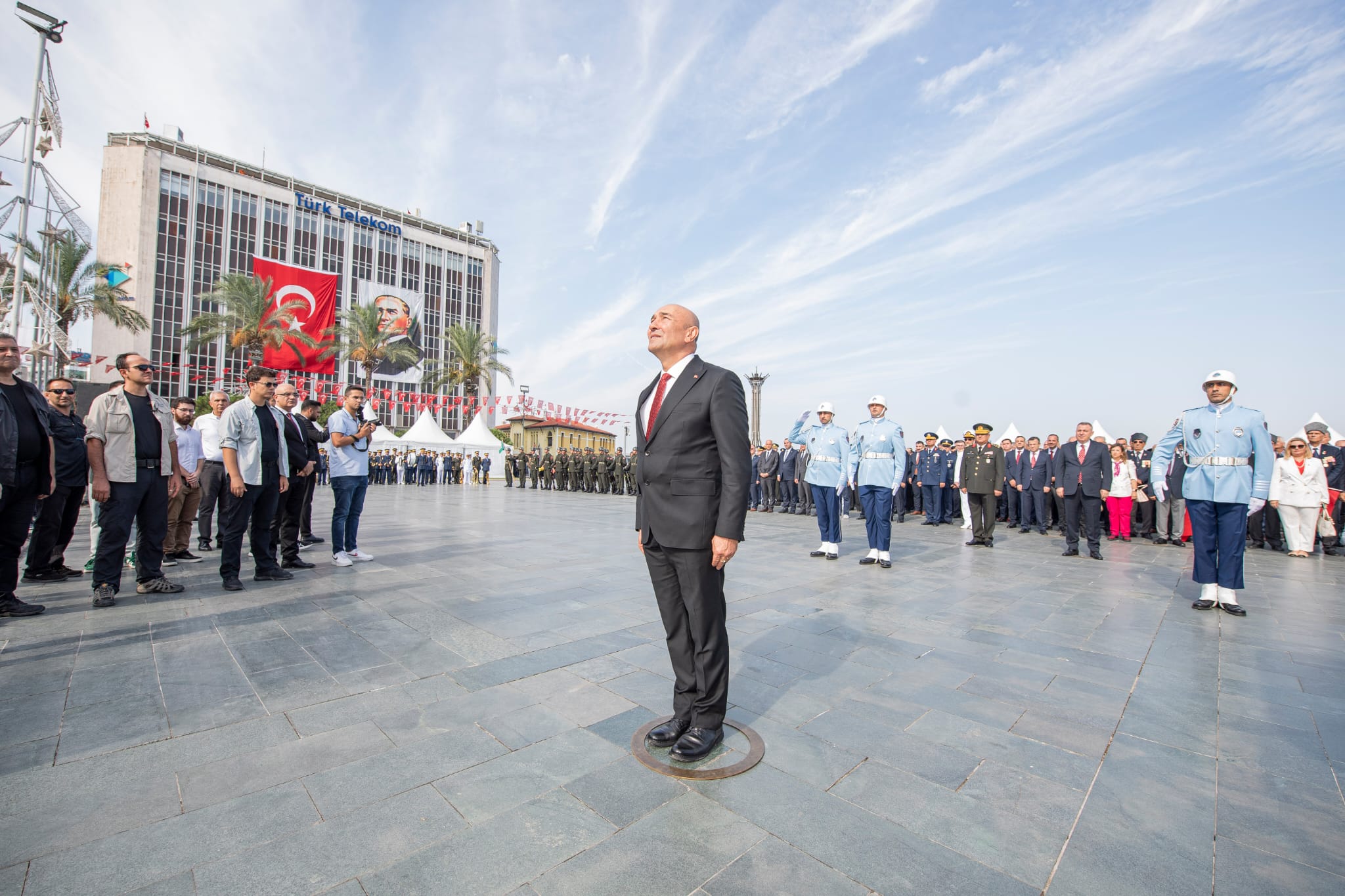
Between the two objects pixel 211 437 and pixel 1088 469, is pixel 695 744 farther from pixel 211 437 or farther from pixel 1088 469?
pixel 1088 469

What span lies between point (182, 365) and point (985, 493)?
53.1 metres

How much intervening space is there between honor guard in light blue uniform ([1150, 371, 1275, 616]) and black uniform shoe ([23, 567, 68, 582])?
1016 cm

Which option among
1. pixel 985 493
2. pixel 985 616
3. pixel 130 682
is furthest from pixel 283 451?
pixel 985 493

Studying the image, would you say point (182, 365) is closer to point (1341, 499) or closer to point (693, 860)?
point (693, 860)

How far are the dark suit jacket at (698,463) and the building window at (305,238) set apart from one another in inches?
2367

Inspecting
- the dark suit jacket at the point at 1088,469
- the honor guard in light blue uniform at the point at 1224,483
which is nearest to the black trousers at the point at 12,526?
the honor guard in light blue uniform at the point at 1224,483

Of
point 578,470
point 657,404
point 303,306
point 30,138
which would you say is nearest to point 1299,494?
point 657,404

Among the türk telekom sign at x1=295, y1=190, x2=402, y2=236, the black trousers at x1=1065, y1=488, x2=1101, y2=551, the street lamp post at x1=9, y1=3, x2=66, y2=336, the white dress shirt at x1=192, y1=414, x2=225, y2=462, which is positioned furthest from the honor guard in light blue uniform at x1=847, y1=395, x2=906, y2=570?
the türk telekom sign at x1=295, y1=190, x2=402, y2=236

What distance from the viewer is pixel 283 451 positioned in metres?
5.64

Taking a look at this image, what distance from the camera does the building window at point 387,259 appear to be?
56.2 m

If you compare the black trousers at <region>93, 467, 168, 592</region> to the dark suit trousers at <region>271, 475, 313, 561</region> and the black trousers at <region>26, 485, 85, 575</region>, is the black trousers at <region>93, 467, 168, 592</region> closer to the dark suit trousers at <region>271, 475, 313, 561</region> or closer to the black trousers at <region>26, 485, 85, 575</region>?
the black trousers at <region>26, 485, 85, 575</region>

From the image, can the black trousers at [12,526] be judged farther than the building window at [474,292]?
No

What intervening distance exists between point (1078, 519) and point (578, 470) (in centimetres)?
1910

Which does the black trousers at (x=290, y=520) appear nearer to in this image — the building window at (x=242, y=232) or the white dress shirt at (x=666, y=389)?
the white dress shirt at (x=666, y=389)
